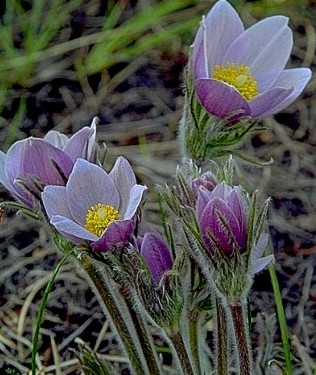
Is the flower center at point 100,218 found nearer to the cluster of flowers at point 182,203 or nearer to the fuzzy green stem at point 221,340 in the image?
the cluster of flowers at point 182,203

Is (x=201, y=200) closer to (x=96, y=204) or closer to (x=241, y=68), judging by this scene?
(x=96, y=204)

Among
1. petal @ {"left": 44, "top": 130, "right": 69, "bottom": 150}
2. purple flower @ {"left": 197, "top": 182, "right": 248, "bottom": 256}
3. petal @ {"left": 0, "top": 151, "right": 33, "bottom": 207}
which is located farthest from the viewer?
petal @ {"left": 44, "top": 130, "right": 69, "bottom": 150}

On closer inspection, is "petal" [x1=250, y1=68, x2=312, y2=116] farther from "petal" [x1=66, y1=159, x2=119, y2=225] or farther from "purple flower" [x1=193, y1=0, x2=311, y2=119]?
"petal" [x1=66, y1=159, x2=119, y2=225]

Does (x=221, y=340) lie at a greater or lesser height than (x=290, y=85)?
lesser

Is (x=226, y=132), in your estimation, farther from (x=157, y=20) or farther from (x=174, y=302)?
(x=157, y=20)

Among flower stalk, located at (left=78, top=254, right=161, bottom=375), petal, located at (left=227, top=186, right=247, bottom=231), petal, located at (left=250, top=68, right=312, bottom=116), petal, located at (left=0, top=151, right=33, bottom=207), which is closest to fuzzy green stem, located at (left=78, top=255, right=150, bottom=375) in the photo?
flower stalk, located at (left=78, top=254, right=161, bottom=375)

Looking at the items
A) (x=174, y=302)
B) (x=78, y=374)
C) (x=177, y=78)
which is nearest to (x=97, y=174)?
(x=174, y=302)

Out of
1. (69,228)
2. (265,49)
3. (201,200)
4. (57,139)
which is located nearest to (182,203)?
(201,200)
